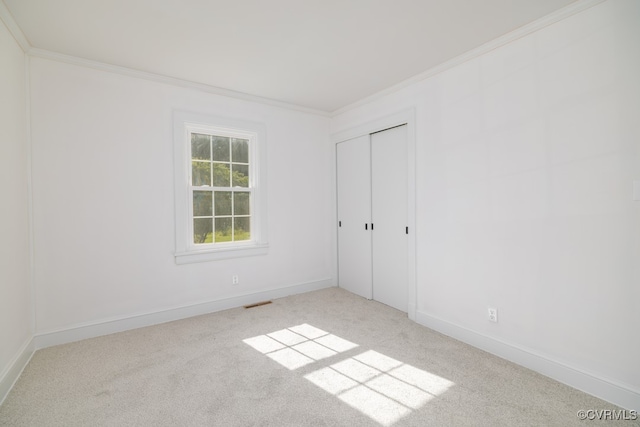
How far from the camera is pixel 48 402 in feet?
6.47

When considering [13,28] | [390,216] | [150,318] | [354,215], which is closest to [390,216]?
[390,216]

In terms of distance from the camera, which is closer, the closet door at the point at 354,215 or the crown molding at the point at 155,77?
the crown molding at the point at 155,77

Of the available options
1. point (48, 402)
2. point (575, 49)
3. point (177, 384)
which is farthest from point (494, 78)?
point (48, 402)

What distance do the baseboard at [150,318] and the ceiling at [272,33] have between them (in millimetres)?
2560

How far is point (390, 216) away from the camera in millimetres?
3752

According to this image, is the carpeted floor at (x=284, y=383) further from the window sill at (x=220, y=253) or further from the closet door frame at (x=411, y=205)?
the window sill at (x=220, y=253)

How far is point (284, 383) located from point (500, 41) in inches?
127

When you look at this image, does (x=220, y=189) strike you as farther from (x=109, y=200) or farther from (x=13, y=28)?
(x=13, y=28)

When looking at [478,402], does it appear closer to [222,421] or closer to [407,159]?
[222,421]

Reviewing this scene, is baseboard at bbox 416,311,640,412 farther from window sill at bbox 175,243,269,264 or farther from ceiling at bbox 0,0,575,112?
ceiling at bbox 0,0,575,112

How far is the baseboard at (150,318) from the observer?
9.12ft

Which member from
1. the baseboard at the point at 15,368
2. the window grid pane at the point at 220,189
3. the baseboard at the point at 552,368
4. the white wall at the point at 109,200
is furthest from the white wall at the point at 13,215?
the baseboard at the point at 552,368

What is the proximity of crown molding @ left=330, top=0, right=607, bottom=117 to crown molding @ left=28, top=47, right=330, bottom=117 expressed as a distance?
133cm

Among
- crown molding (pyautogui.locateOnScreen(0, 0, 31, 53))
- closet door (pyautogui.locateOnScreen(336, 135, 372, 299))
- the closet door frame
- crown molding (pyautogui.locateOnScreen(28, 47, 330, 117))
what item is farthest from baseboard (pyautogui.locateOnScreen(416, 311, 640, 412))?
crown molding (pyautogui.locateOnScreen(0, 0, 31, 53))
